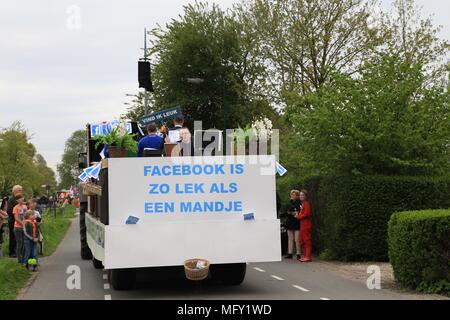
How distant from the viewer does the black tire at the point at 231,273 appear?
1470 cm

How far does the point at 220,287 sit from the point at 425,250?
3.82 meters

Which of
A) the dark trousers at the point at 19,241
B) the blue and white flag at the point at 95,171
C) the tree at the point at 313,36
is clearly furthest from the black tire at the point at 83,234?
the tree at the point at 313,36

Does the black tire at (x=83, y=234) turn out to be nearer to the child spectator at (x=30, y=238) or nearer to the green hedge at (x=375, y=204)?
the child spectator at (x=30, y=238)

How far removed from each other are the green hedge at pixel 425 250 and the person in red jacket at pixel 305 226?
595 cm

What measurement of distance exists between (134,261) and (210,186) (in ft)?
6.01

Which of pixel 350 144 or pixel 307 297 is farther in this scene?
pixel 350 144

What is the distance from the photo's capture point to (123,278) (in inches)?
549

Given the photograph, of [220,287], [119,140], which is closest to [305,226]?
[220,287]

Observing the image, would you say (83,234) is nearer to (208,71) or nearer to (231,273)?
(231,273)

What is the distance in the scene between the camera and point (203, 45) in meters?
40.7

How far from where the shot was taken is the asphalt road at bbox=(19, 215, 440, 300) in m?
13.3
